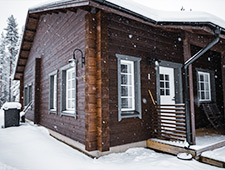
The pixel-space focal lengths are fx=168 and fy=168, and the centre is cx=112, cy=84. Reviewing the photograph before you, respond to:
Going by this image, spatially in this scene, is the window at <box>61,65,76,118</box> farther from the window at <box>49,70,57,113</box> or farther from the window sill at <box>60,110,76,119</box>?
the window at <box>49,70,57,113</box>

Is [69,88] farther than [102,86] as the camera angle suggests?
Yes

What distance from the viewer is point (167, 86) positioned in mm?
5906

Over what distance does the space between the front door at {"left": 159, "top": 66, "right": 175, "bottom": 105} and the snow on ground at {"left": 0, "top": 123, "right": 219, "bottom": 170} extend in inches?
75.1

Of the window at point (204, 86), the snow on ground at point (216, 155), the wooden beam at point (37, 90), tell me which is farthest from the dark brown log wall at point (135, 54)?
the wooden beam at point (37, 90)

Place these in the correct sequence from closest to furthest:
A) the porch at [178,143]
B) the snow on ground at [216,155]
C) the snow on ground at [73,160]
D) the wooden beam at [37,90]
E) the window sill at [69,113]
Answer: the snow on ground at [73,160] < the snow on ground at [216,155] < the porch at [178,143] < the window sill at [69,113] < the wooden beam at [37,90]

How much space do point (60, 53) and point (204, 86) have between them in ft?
20.5

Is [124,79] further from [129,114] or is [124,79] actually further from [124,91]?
[129,114]

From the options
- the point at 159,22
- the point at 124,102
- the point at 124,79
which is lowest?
the point at 124,102

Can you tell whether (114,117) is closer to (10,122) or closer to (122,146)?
(122,146)

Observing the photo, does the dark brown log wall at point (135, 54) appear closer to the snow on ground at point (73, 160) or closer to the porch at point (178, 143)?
the porch at point (178, 143)

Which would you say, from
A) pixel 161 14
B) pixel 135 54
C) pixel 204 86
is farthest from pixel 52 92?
pixel 204 86

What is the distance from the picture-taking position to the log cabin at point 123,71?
4129 millimetres

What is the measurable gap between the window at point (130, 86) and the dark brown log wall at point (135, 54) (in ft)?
0.64

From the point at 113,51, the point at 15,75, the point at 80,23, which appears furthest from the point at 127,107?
the point at 15,75
